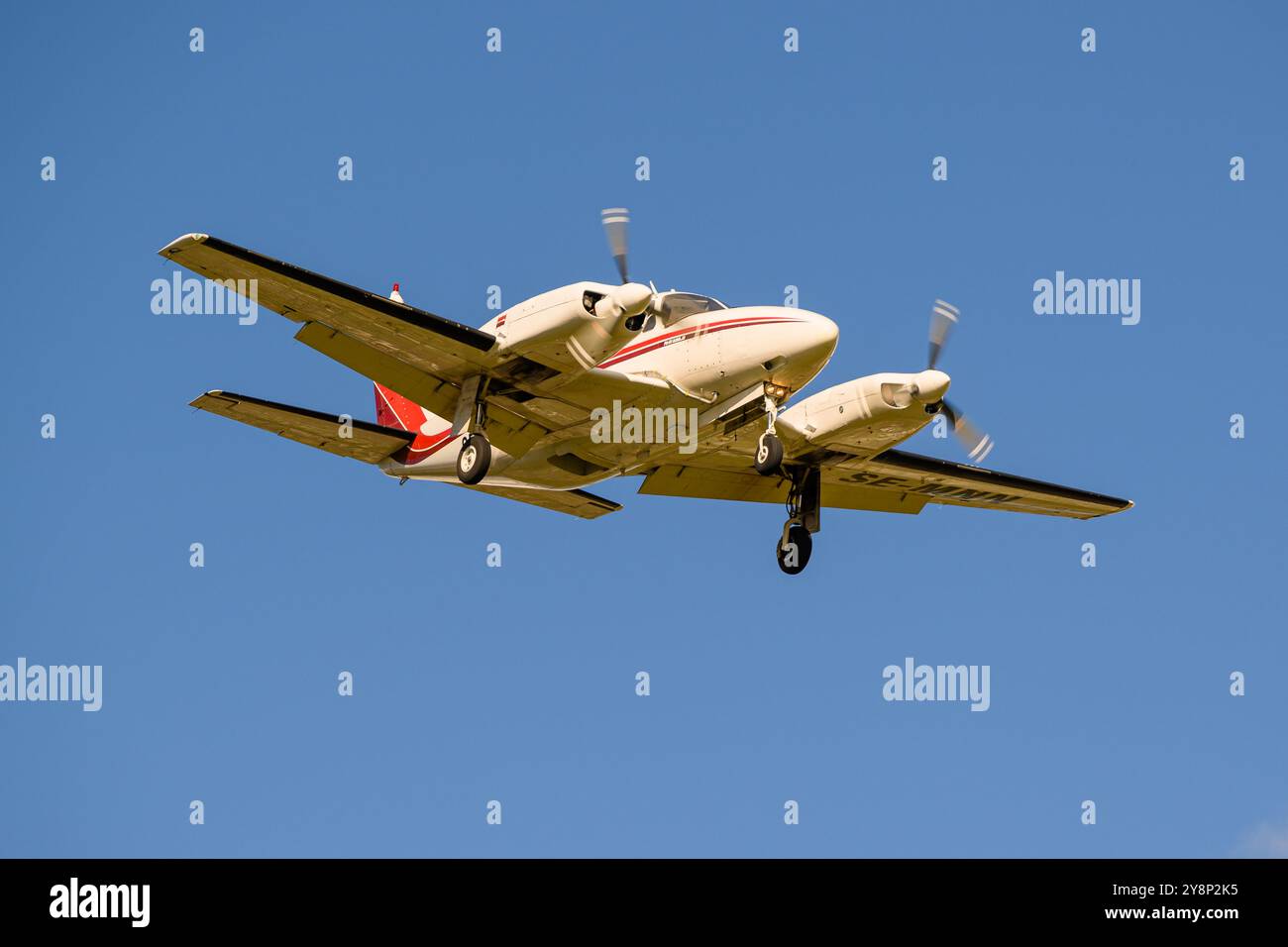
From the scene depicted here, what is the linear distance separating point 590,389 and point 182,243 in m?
6.46

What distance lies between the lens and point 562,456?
2606 centimetres

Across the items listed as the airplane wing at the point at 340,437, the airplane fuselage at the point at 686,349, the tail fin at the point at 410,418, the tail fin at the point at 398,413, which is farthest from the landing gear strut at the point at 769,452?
the tail fin at the point at 398,413

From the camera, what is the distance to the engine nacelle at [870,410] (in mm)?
24516

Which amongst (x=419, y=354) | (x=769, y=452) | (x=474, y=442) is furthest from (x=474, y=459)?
(x=769, y=452)

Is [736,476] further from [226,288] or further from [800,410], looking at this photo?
[226,288]

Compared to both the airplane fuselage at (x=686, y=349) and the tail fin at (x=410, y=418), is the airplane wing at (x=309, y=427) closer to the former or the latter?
the tail fin at (x=410, y=418)

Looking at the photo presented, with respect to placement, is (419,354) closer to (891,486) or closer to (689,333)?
(689,333)

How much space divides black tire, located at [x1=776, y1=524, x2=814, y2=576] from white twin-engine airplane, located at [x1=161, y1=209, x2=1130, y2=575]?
2 centimetres

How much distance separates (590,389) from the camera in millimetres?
24125

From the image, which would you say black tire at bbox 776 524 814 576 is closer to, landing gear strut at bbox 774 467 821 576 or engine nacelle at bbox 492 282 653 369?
landing gear strut at bbox 774 467 821 576

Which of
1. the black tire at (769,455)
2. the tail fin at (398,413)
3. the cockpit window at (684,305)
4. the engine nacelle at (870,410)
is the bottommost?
the black tire at (769,455)

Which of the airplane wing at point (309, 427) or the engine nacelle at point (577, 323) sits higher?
the engine nacelle at point (577, 323)

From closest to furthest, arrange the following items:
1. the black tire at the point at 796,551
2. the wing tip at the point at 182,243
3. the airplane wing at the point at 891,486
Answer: the wing tip at the point at 182,243 < the black tire at the point at 796,551 < the airplane wing at the point at 891,486

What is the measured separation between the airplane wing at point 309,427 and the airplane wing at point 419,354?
6.16 feet
